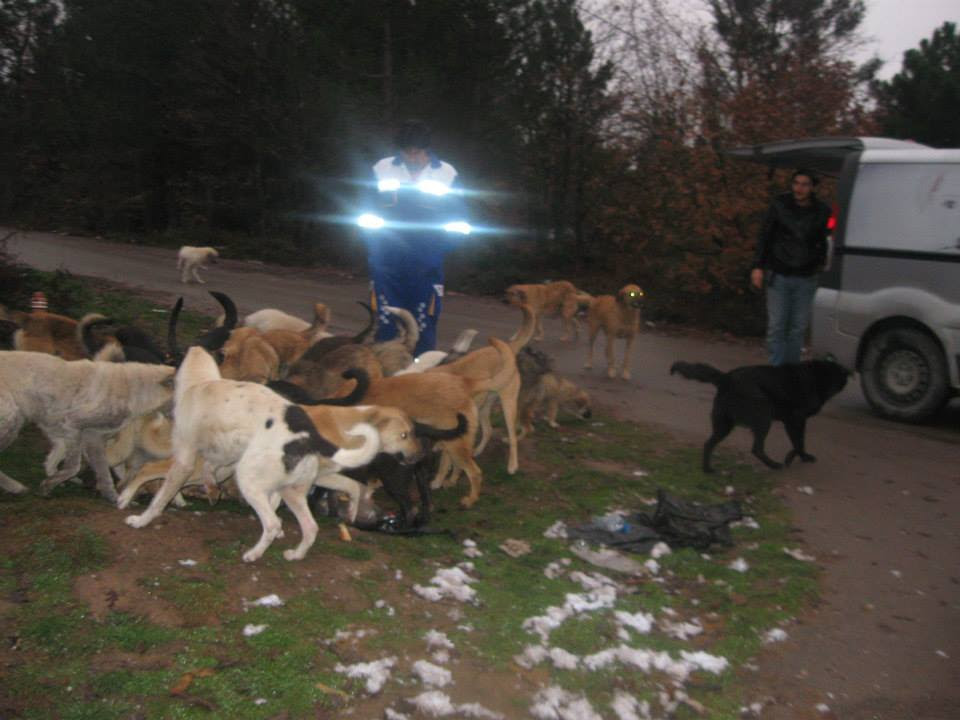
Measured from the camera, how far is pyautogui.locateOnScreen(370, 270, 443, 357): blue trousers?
→ 844 centimetres

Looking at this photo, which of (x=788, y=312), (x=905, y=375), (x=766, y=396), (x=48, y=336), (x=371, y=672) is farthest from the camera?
(x=905, y=375)

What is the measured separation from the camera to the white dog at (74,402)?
16.6ft

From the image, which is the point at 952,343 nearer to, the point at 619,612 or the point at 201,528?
the point at 619,612

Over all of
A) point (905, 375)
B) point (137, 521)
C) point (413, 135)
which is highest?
point (413, 135)

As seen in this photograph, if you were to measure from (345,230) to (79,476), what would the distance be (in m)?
17.6

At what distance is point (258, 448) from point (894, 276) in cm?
685

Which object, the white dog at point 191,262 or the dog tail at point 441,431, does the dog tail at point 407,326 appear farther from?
the white dog at point 191,262

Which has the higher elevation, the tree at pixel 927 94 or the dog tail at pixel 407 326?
the tree at pixel 927 94

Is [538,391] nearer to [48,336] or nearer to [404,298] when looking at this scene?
[404,298]

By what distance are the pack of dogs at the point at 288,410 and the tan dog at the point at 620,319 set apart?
2.89 m

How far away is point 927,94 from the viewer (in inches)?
699

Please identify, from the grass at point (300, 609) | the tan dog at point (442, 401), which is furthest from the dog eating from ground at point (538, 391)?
the grass at point (300, 609)

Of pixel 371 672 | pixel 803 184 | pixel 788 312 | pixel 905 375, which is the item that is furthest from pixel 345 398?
pixel 905 375

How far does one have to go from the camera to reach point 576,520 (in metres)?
6.14
